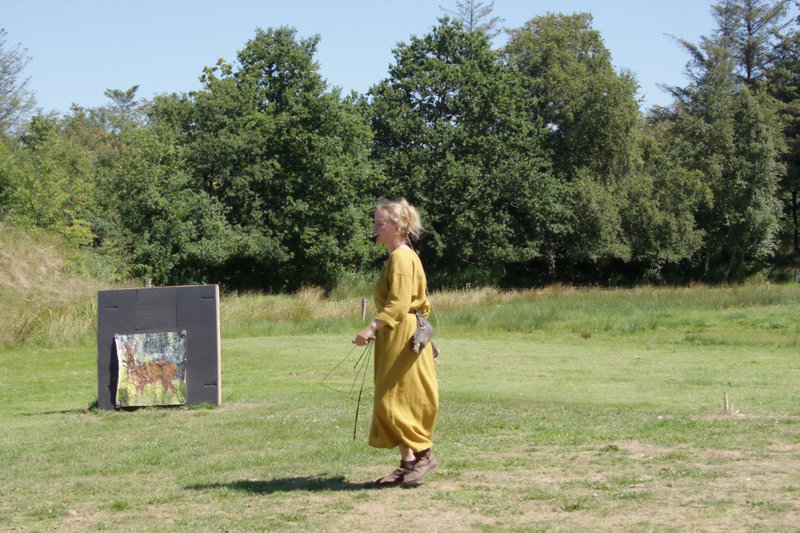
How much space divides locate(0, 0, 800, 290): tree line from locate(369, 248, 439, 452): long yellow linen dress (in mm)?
32868

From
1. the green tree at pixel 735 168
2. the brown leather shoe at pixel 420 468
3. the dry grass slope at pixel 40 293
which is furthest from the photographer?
the green tree at pixel 735 168

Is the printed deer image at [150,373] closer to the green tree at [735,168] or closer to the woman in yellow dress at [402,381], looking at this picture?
the woman in yellow dress at [402,381]

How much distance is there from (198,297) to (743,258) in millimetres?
54926

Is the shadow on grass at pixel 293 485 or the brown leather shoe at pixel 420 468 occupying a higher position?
the brown leather shoe at pixel 420 468

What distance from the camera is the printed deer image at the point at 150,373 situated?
40.2ft

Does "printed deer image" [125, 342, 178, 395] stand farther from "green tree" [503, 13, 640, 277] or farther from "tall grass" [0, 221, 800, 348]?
"green tree" [503, 13, 640, 277]

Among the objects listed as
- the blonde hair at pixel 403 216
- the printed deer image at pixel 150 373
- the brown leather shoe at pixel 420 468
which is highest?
A: the blonde hair at pixel 403 216

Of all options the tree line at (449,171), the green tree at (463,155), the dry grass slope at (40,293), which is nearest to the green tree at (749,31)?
the tree line at (449,171)

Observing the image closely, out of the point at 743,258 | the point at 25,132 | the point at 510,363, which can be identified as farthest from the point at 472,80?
the point at 510,363

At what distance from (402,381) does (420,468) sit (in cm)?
70

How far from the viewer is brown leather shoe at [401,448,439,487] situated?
6.83m

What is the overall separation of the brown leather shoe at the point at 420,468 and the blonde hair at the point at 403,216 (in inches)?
69.7

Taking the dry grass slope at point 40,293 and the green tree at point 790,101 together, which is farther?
the green tree at point 790,101

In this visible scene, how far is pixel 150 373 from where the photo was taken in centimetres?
1228
